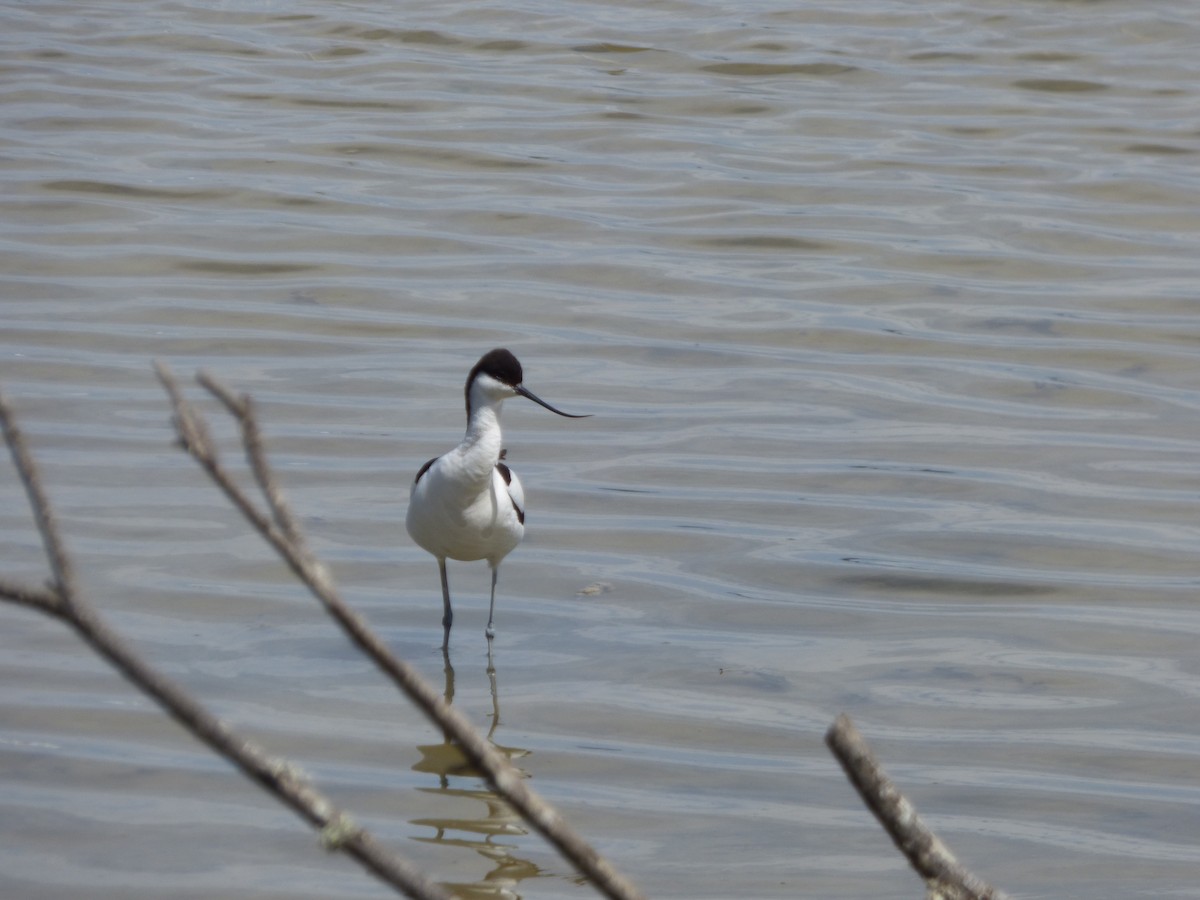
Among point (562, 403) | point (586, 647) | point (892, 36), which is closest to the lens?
point (586, 647)

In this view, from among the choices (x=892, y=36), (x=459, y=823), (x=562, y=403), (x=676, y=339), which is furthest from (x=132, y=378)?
(x=892, y=36)

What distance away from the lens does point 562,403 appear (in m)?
7.73

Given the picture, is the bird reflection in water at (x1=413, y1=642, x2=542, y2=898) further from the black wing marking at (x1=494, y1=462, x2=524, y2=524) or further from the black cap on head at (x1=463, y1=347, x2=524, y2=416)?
the black cap on head at (x1=463, y1=347, x2=524, y2=416)

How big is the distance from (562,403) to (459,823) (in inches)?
139

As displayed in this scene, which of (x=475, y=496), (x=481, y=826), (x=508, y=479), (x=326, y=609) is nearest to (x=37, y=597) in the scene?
(x=326, y=609)

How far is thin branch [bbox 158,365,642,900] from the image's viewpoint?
3.55 ft

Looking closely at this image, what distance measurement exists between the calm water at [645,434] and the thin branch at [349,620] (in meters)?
2.90

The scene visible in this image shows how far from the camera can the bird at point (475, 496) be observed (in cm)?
549

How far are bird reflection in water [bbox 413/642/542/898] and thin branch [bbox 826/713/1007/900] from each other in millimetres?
2104

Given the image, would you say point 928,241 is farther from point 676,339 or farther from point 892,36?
point 892,36

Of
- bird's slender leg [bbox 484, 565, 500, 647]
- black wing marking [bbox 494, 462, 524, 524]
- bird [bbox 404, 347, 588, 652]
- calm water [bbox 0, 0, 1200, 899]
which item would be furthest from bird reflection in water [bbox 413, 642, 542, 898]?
black wing marking [bbox 494, 462, 524, 524]

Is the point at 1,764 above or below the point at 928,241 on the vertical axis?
below

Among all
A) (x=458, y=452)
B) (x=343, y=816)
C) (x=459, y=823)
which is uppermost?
(x=343, y=816)

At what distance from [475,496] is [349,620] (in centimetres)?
446
